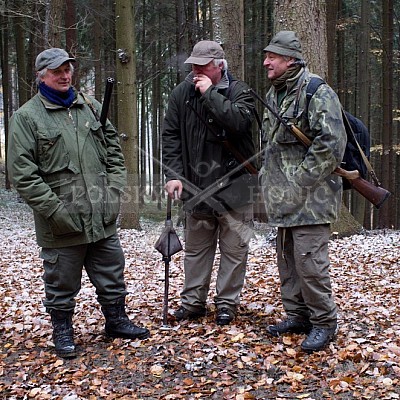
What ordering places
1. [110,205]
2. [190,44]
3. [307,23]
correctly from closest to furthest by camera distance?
1. [110,205]
2. [307,23]
3. [190,44]

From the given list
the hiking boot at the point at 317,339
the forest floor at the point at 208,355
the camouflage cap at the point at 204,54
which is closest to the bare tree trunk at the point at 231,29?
the forest floor at the point at 208,355

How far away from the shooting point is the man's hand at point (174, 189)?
195 inches

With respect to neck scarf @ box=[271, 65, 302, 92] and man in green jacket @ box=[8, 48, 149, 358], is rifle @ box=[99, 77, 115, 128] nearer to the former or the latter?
man in green jacket @ box=[8, 48, 149, 358]

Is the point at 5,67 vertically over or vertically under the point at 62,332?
over

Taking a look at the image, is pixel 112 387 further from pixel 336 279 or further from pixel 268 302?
pixel 336 279

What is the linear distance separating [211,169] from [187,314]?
59.3 inches

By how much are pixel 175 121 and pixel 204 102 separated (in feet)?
1.72

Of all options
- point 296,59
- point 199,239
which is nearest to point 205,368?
point 199,239

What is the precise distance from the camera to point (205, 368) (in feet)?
14.3

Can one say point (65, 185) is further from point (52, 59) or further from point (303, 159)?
point (303, 159)

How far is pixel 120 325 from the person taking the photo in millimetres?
4969

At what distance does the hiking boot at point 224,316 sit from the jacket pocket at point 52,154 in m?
2.04

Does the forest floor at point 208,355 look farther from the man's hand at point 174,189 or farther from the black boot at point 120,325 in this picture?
the man's hand at point 174,189

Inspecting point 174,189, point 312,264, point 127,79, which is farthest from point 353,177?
point 127,79
